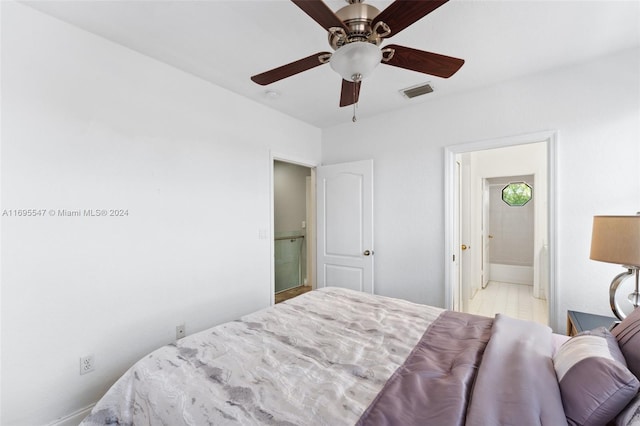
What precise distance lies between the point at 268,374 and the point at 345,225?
7.97 ft

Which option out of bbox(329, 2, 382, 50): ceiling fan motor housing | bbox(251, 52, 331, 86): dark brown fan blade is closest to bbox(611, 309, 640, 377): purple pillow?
bbox(329, 2, 382, 50): ceiling fan motor housing

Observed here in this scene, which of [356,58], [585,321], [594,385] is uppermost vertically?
[356,58]

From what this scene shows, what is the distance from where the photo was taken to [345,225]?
3.46 m

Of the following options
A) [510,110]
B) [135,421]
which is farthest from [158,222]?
[510,110]

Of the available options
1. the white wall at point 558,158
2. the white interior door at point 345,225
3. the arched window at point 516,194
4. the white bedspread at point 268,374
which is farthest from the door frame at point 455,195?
the arched window at point 516,194

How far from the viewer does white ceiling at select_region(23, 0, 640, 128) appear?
160 cm

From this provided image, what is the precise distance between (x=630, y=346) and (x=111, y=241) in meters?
2.78

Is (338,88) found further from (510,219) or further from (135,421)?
(510,219)

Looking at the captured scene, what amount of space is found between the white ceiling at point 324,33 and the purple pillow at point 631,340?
1.72 metres

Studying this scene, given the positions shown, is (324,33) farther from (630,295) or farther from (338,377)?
(630,295)

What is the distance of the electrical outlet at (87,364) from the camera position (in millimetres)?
1766

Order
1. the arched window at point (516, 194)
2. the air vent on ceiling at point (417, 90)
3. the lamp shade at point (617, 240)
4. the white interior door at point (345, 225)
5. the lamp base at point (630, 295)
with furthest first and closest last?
the arched window at point (516, 194), the white interior door at point (345, 225), the air vent on ceiling at point (417, 90), the lamp base at point (630, 295), the lamp shade at point (617, 240)

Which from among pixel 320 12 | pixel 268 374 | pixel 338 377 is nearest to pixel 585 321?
pixel 338 377

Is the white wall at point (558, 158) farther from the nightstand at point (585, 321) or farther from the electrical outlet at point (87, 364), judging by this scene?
the electrical outlet at point (87, 364)
